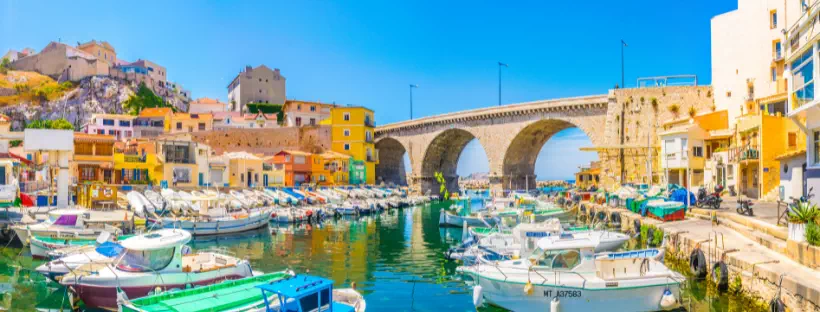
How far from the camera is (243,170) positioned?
46.2 meters

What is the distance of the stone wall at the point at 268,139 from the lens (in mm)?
64312

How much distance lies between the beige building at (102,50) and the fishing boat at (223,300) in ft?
292

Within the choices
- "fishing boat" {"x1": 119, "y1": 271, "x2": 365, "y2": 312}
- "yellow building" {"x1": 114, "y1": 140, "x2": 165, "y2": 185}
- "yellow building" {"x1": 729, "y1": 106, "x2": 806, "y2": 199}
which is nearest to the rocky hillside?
"yellow building" {"x1": 114, "y1": 140, "x2": 165, "y2": 185}

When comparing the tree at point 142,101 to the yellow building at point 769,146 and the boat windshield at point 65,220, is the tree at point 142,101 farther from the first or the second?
the yellow building at point 769,146

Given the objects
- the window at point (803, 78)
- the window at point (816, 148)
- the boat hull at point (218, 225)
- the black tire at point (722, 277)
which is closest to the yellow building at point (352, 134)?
the boat hull at point (218, 225)

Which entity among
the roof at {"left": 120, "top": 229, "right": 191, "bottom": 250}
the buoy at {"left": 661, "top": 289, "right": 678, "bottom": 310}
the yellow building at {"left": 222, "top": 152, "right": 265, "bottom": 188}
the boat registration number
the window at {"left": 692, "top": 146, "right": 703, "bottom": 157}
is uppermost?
the window at {"left": 692, "top": 146, "right": 703, "bottom": 157}

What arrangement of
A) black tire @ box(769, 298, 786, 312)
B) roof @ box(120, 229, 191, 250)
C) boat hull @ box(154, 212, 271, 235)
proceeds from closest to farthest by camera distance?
black tire @ box(769, 298, 786, 312), roof @ box(120, 229, 191, 250), boat hull @ box(154, 212, 271, 235)

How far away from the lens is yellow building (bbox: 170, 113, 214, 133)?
6888 centimetres

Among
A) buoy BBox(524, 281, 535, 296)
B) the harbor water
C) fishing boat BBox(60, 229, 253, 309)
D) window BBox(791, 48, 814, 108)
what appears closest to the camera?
buoy BBox(524, 281, 535, 296)

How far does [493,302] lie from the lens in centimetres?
1262

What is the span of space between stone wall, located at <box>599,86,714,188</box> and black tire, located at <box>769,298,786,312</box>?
2913 cm

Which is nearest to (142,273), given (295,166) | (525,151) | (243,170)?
(243,170)

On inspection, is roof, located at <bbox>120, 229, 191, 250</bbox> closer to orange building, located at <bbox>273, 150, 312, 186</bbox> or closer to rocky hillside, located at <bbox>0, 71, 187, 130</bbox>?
orange building, located at <bbox>273, 150, 312, 186</bbox>

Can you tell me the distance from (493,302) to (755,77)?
27.6 metres
